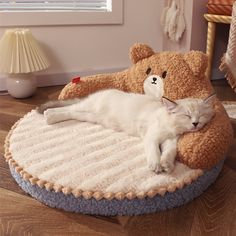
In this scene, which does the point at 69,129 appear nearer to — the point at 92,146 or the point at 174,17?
the point at 92,146

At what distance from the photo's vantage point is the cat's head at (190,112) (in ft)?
2.88

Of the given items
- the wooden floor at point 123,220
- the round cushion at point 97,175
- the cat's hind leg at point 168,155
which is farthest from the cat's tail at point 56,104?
the cat's hind leg at point 168,155

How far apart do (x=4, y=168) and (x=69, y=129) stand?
0.80 feet

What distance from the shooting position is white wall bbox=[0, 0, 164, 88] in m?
1.91

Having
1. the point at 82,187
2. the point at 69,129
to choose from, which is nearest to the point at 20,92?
the point at 69,129

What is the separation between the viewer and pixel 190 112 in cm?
87

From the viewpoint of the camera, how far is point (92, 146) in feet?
3.19

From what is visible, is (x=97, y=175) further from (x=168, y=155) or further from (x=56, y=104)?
(x=56, y=104)

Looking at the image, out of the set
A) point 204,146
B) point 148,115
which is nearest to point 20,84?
point 148,115

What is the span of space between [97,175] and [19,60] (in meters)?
0.99

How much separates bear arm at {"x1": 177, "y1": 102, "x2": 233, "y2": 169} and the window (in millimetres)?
1251

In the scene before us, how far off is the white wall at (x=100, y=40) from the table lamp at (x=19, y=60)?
24cm

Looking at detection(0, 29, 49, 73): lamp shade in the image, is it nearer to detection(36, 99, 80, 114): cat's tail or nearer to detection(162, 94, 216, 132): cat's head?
detection(36, 99, 80, 114): cat's tail

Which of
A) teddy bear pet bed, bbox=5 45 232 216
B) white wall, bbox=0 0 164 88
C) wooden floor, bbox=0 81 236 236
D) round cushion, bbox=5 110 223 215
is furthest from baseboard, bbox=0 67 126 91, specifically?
wooden floor, bbox=0 81 236 236
